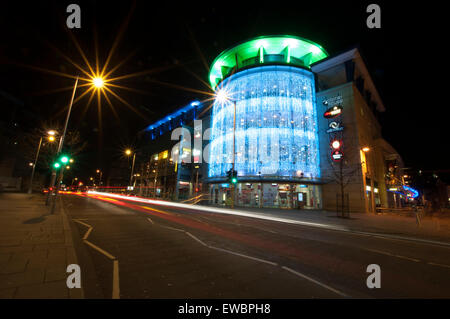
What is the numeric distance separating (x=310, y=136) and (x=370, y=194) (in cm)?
1278

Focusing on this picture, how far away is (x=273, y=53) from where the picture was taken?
121 ft

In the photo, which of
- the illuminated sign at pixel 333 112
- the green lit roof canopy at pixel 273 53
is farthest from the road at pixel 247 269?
the green lit roof canopy at pixel 273 53

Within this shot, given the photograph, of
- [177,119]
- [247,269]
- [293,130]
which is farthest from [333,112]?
[177,119]

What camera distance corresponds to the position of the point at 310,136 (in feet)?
Result: 105

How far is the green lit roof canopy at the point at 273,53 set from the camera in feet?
113

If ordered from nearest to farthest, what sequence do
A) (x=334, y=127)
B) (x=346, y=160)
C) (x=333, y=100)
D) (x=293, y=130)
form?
(x=346, y=160) < (x=334, y=127) < (x=293, y=130) < (x=333, y=100)

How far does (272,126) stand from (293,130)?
3531 millimetres

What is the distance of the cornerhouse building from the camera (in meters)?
29.3

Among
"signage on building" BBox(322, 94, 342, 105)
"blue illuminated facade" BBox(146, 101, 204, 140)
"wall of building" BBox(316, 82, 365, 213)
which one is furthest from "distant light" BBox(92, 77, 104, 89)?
"blue illuminated facade" BBox(146, 101, 204, 140)

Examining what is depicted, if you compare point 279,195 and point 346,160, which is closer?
point 346,160

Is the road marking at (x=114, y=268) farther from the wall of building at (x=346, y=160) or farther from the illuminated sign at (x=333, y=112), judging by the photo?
the illuminated sign at (x=333, y=112)

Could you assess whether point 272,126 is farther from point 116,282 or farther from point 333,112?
point 116,282
